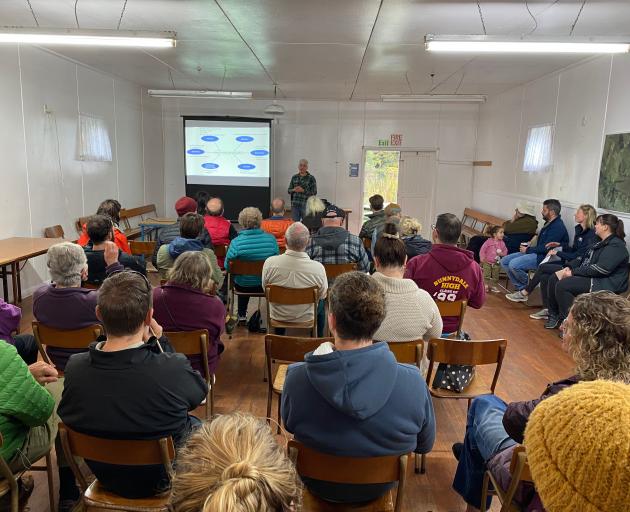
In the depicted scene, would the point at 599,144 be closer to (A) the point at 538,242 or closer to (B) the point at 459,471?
(A) the point at 538,242

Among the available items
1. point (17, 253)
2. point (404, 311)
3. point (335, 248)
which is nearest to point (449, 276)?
point (404, 311)

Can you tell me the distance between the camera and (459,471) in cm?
221

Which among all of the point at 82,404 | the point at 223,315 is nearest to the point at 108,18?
the point at 223,315

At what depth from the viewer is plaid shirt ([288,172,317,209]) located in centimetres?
986

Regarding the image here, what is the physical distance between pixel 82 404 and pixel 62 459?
2.55 ft

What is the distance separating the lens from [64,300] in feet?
8.34

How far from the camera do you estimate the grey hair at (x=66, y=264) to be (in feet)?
8.43

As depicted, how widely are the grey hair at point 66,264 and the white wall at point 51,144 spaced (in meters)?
3.57

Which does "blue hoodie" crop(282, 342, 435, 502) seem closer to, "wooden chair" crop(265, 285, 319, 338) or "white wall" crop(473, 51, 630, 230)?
"wooden chair" crop(265, 285, 319, 338)

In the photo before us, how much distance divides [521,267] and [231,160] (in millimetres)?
6321

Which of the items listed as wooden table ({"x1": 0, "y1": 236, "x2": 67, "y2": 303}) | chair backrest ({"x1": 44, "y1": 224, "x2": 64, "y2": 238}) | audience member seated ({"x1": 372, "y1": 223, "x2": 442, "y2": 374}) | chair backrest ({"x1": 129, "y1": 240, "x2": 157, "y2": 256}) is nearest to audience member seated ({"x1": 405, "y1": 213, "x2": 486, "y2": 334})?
audience member seated ({"x1": 372, "y1": 223, "x2": 442, "y2": 374})

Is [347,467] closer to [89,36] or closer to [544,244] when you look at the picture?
[89,36]

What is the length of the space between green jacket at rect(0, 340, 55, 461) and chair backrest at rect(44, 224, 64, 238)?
5099mm

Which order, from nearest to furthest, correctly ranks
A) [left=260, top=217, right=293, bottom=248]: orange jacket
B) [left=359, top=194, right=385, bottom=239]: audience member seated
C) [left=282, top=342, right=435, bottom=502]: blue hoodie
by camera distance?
[left=282, top=342, right=435, bottom=502]: blue hoodie
[left=260, top=217, right=293, bottom=248]: orange jacket
[left=359, top=194, right=385, bottom=239]: audience member seated
